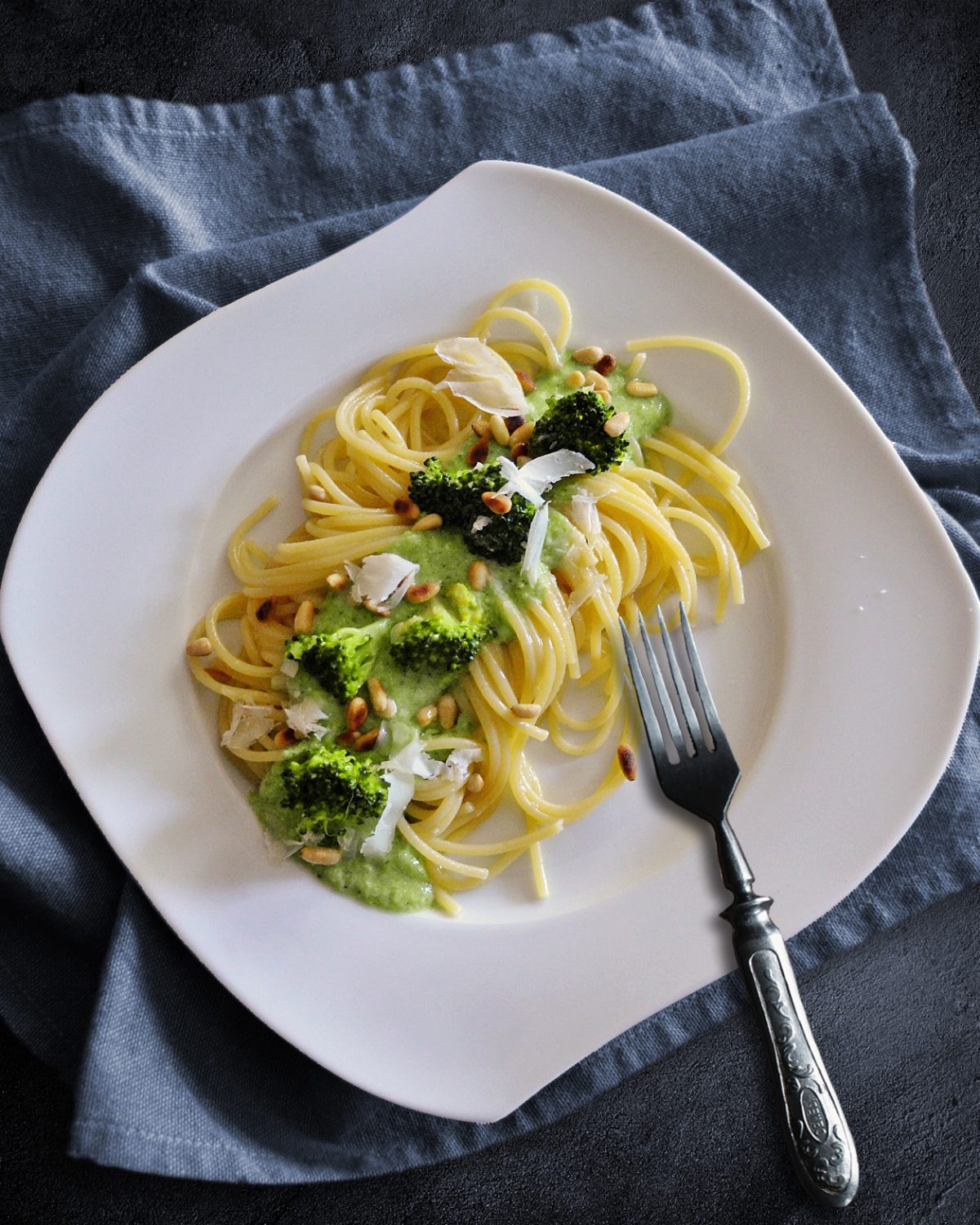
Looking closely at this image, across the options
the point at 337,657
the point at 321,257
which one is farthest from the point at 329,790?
the point at 321,257

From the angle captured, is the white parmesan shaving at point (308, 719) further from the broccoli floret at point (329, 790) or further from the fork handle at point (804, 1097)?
→ the fork handle at point (804, 1097)

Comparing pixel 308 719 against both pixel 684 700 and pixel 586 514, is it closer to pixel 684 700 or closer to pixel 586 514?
pixel 586 514

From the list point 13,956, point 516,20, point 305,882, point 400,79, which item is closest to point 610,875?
point 305,882

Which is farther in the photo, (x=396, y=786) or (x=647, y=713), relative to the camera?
(x=647, y=713)

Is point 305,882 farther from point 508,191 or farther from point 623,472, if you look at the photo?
point 508,191

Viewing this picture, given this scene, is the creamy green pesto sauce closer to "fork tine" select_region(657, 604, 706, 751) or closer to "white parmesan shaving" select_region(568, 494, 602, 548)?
"white parmesan shaving" select_region(568, 494, 602, 548)

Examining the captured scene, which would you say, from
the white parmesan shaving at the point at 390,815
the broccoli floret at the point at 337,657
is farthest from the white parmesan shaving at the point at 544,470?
the white parmesan shaving at the point at 390,815
